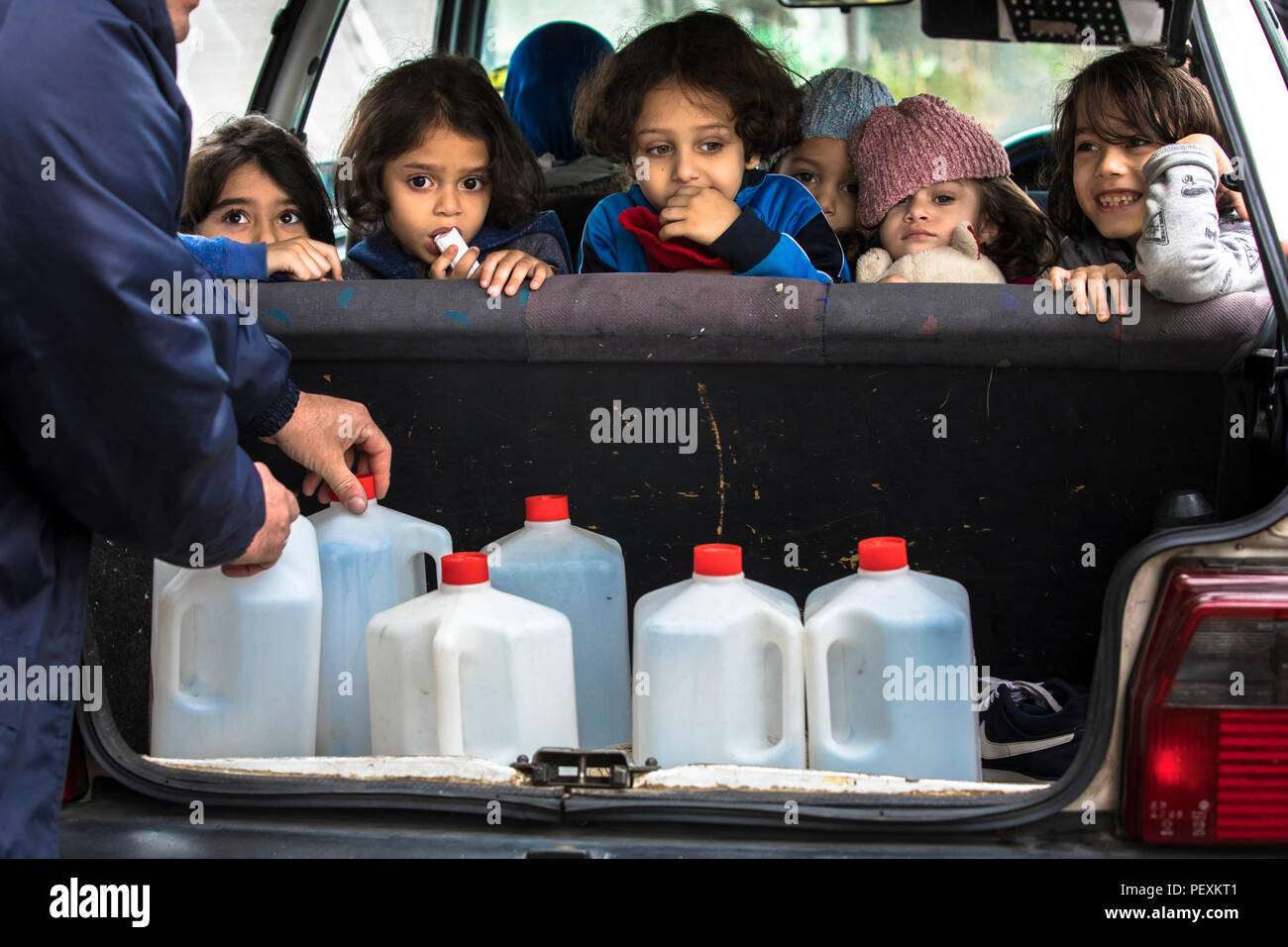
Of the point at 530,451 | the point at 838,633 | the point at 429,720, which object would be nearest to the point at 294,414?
the point at 530,451

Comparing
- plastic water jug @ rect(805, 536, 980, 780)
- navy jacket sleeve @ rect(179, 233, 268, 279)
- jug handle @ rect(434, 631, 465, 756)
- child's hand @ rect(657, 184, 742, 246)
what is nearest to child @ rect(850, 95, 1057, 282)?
child's hand @ rect(657, 184, 742, 246)

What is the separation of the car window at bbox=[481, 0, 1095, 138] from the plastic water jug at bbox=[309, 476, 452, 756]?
1.72 meters

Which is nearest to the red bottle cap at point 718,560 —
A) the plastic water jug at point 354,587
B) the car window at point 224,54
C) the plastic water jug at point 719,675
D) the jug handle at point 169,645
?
the plastic water jug at point 719,675

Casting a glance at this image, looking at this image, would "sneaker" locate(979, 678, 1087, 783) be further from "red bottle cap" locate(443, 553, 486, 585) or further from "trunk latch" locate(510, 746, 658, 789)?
"red bottle cap" locate(443, 553, 486, 585)

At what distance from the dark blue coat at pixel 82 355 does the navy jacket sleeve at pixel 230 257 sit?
0.87 m

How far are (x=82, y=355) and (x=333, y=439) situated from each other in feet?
2.10

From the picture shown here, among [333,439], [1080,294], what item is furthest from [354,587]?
[1080,294]

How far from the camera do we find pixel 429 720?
1.61 m

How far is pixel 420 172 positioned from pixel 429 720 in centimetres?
133

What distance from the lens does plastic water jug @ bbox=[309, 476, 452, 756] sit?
180cm

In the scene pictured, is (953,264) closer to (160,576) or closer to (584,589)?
(584,589)

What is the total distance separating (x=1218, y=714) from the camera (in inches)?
45.1

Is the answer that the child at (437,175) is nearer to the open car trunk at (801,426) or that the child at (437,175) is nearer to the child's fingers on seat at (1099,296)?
the open car trunk at (801,426)

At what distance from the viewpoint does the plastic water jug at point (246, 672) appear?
5.50 ft
